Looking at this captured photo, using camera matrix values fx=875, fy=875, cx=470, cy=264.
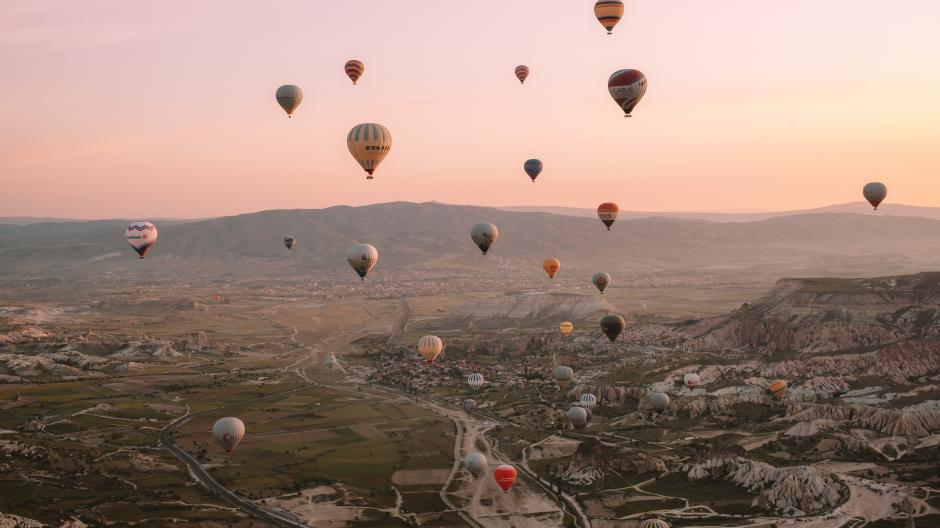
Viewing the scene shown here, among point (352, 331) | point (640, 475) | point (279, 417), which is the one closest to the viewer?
point (640, 475)

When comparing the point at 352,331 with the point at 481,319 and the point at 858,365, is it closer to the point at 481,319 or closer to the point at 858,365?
the point at 481,319

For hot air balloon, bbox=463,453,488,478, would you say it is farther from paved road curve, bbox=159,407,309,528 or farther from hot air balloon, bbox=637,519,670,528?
hot air balloon, bbox=637,519,670,528

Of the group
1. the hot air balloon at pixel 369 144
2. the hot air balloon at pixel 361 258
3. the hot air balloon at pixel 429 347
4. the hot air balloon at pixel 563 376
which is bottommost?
A: the hot air balloon at pixel 563 376

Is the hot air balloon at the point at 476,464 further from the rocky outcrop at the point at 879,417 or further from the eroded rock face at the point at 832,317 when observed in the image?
the eroded rock face at the point at 832,317

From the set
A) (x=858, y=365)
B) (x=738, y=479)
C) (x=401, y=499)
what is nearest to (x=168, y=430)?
(x=401, y=499)

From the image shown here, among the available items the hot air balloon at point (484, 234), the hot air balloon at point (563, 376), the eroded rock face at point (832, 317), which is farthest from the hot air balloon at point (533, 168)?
the eroded rock face at point (832, 317)

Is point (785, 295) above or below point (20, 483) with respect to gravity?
above
